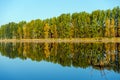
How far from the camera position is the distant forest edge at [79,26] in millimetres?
69062

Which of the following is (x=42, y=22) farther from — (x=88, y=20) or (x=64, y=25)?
(x=88, y=20)

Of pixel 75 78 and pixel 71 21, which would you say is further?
pixel 71 21

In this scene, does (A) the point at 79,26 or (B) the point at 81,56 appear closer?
(B) the point at 81,56

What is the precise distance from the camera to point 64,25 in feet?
254

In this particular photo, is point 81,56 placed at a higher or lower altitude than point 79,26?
lower

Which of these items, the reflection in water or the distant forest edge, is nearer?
the reflection in water

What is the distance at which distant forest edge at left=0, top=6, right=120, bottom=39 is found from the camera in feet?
227

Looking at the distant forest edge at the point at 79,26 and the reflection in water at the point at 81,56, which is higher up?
the distant forest edge at the point at 79,26

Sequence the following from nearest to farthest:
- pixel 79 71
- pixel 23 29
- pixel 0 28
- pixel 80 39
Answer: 1. pixel 79 71
2. pixel 80 39
3. pixel 23 29
4. pixel 0 28

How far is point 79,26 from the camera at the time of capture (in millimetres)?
74500

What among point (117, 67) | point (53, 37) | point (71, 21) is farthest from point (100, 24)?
point (117, 67)

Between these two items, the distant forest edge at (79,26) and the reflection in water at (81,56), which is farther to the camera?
the distant forest edge at (79,26)

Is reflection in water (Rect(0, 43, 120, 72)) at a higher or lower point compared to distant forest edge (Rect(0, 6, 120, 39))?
lower

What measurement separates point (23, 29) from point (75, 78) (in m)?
75.4
